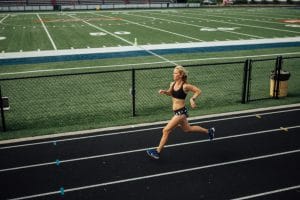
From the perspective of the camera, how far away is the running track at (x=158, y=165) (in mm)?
6621

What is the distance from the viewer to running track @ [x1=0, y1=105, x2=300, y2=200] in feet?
21.7

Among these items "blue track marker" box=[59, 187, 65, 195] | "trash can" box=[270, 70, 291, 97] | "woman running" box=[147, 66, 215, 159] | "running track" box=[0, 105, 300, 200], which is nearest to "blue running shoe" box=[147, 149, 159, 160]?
"woman running" box=[147, 66, 215, 159]

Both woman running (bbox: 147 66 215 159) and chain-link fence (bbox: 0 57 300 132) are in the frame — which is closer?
woman running (bbox: 147 66 215 159)

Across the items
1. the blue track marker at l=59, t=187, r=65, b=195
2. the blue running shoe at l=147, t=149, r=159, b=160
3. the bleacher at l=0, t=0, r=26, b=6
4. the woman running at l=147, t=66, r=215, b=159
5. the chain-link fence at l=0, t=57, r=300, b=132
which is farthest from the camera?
the bleacher at l=0, t=0, r=26, b=6

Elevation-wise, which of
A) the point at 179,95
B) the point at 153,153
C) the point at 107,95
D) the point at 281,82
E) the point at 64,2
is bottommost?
the point at 153,153

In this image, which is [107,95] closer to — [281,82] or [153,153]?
[153,153]

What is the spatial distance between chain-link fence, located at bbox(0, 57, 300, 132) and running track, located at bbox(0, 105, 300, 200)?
4.35ft

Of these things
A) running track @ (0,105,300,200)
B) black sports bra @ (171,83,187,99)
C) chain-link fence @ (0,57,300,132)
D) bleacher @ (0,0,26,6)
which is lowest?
running track @ (0,105,300,200)

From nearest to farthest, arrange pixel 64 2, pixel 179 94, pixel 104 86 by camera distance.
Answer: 1. pixel 179 94
2. pixel 104 86
3. pixel 64 2

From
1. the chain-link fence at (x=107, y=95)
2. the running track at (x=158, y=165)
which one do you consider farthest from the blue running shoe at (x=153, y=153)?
the chain-link fence at (x=107, y=95)

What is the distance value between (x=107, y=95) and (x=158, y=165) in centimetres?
547

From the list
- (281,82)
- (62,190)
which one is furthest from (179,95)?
(281,82)

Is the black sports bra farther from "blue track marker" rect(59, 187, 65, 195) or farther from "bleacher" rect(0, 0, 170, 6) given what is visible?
"bleacher" rect(0, 0, 170, 6)

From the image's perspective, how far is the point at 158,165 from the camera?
301 inches
